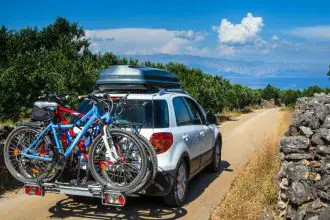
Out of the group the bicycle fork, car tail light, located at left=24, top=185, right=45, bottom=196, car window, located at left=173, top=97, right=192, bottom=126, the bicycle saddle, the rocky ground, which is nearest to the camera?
the rocky ground

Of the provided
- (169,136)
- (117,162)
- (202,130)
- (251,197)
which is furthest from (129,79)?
(251,197)

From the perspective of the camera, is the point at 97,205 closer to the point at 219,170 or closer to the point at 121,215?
the point at 121,215

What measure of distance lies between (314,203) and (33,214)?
14.5ft

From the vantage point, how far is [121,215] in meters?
7.12

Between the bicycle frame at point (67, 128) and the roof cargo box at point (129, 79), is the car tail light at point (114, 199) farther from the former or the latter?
the roof cargo box at point (129, 79)

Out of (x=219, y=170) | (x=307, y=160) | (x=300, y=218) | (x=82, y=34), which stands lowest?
(x=219, y=170)

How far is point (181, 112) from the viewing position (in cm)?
824

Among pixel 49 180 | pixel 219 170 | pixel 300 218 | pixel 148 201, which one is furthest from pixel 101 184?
pixel 219 170

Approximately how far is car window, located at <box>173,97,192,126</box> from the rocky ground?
183 centimetres

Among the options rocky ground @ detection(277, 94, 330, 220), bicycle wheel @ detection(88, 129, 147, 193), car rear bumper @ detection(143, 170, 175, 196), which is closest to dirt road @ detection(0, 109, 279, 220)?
car rear bumper @ detection(143, 170, 175, 196)

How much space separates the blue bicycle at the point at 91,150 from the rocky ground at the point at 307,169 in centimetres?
200

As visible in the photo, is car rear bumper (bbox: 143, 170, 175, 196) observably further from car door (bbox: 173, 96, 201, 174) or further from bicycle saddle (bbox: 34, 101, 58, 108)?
bicycle saddle (bbox: 34, 101, 58, 108)

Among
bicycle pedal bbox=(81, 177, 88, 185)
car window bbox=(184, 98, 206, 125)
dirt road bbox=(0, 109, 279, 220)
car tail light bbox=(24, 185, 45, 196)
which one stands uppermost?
car window bbox=(184, 98, 206, 125)

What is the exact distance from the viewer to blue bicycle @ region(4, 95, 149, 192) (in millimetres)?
6359
